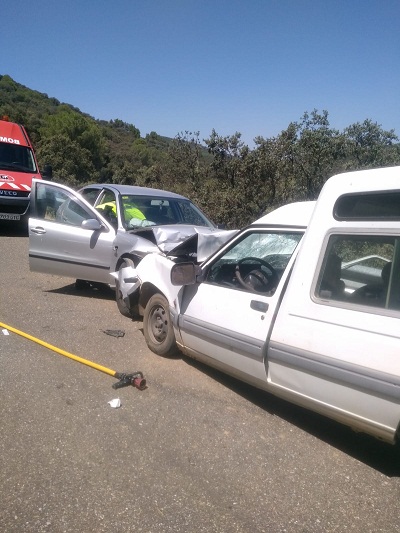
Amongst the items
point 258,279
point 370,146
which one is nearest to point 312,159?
point 370,146

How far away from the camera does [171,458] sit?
2971mm

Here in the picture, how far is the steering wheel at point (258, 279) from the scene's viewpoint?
150 inches

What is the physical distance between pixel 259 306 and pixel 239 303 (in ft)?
0.81

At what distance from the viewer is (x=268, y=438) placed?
3.27 metres

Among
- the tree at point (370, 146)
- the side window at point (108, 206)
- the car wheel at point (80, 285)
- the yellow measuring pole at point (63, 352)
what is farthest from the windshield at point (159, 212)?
the tree at point (370, 146)

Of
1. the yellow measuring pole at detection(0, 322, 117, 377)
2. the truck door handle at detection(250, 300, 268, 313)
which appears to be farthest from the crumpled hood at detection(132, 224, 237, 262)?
the yellow measuring pole at detection(0, 322, 117, 377)

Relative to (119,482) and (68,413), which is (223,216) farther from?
(119,482)

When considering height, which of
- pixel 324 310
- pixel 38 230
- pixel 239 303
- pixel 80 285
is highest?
pixel 38 230

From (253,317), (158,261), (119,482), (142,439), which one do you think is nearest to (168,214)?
(158,261)

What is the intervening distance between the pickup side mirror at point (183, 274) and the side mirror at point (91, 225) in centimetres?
275

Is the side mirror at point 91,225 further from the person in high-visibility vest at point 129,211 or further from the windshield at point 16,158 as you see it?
the windshield at point 16,158

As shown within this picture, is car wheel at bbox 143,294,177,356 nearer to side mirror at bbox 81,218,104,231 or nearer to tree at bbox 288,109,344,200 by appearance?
side mirror at bbox 81,218,104,231

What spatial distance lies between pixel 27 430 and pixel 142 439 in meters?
0.82

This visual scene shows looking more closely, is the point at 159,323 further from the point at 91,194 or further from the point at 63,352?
the point at 91,194
